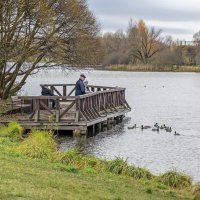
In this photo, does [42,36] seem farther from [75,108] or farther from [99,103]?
[75,108]

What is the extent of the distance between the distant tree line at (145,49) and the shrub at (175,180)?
110 meters

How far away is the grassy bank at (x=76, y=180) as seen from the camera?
415 inches

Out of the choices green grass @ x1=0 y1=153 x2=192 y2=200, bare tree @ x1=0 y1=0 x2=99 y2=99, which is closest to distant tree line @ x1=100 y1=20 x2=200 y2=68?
bare tree @ x1=0 y1=0 x2=99 y2=99

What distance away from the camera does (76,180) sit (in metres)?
12.8

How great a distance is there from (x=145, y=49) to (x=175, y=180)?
125m

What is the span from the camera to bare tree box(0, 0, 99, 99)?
3250cm

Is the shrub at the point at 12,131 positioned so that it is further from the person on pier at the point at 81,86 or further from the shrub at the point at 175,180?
the shrub at the point at 175,180

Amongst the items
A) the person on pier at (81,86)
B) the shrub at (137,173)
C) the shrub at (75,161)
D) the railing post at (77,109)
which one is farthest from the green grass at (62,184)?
the person on pier at (81,86)

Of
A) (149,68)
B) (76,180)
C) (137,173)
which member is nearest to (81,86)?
(137,173)

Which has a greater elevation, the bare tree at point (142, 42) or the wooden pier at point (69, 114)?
the bare tree at point (142, 42)

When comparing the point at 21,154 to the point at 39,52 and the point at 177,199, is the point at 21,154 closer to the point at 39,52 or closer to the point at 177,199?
the point at 177,199

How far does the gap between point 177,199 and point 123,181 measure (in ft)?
7.04

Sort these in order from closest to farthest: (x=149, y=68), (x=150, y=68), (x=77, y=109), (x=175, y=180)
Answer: (x=175, y=180) → (x=77, y=109) → (x=150, y=68) → (x=149, y=68)

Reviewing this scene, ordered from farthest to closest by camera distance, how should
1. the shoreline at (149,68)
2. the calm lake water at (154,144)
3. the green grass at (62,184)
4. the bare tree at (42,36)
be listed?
the shoreline at (149,68), the bare tree at (42,36), the calm lake water at (154,144), the green grass at (62,184)
